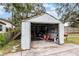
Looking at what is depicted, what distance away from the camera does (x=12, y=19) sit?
7.72ft

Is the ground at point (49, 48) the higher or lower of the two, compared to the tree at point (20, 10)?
lower

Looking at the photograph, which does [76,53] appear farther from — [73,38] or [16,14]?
[16,14]

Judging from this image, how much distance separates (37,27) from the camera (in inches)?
93.7

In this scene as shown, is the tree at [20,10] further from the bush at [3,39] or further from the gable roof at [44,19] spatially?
the bush at [3,39]

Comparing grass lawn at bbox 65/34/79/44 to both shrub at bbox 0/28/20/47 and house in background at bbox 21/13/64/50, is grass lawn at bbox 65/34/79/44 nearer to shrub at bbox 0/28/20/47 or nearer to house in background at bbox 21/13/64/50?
house in background at bbox 21/13/64/50

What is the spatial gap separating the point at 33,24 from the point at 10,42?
1.48ft

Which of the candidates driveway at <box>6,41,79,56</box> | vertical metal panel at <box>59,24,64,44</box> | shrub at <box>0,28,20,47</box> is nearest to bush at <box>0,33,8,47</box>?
shrub at <box>0,28,20,47</box>

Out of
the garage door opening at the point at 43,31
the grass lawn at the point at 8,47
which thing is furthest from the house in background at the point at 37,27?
the grass lawn at the point at 8,47

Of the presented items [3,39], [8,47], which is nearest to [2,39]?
[3,39]

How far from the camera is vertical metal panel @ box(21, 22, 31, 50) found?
237 cm

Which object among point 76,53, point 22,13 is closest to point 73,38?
point 76,53

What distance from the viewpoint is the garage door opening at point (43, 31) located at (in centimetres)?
239

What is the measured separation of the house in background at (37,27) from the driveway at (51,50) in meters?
0.10

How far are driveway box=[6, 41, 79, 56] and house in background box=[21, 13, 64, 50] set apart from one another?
97mm
